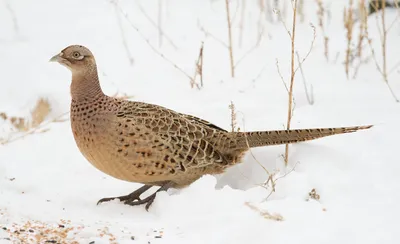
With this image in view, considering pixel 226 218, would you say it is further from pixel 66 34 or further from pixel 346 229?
pixel 66 34

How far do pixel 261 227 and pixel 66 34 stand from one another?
4622 mm

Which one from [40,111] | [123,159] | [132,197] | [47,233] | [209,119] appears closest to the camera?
[47,233]

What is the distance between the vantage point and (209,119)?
570 cm

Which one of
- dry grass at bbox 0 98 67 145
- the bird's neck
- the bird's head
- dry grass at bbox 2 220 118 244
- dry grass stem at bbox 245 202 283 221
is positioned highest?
the bird's head

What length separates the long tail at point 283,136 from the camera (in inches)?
183

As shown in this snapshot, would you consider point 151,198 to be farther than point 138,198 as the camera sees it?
No

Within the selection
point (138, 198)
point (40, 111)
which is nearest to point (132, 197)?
point (138, 198)

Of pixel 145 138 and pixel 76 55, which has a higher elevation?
pixel 76 55

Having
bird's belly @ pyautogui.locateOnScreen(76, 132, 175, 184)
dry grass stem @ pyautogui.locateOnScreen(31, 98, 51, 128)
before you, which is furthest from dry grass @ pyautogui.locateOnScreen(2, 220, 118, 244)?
dry grass stem @ pyautogui.locateOnScreen(31, 98, 51, 128)

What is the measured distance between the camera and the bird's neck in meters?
4.57

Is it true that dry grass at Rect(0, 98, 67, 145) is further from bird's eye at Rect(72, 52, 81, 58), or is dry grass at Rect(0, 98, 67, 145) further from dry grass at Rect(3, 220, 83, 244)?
dry grass at Rect(3, 220, 83, 244)

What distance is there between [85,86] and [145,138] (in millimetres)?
558

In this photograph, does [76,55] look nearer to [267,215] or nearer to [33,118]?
[267,215]

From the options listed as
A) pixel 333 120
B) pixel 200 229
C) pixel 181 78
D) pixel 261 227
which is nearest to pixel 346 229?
pixel 261 227
